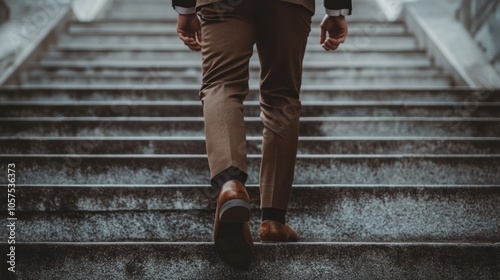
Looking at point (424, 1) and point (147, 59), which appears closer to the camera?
point (147, 59)

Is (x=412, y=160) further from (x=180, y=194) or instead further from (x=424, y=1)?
(x=424, y=1)

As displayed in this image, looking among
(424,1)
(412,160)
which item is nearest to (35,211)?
(412,160)

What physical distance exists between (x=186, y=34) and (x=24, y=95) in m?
2.87

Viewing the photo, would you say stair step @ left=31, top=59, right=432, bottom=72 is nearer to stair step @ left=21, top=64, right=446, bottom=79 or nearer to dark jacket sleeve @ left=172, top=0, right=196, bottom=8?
stair step @ left=21, top=64, right=446, bottom=79

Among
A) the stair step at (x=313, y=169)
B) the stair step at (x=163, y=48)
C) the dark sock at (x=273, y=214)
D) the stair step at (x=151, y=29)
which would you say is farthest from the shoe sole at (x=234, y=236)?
the stair step at (x=151, y=29)

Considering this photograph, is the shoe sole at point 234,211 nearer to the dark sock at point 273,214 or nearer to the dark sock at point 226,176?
the dark sock at point 226,176

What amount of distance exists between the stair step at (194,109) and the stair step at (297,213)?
1.56 m

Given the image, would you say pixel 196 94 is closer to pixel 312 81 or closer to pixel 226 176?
pixel 312 81

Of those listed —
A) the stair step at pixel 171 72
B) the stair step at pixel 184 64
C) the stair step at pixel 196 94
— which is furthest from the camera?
the stair step at pixel 184 64

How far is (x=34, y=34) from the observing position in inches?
253

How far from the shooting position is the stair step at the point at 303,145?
12.0ft

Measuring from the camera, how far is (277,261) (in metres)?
2.31

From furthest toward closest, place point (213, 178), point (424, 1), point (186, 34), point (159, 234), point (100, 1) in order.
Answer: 1. point (100, 1)
2. point (424, 1)
3. point (159, 234)
4. point (186, 34)
5. point (213, 178)

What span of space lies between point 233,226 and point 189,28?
2.63 feet
